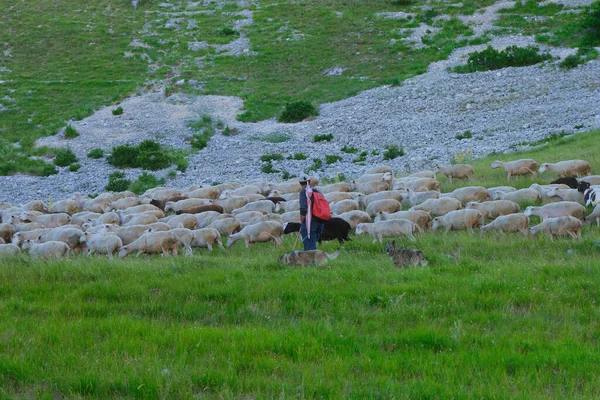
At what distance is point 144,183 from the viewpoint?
92.8 ft

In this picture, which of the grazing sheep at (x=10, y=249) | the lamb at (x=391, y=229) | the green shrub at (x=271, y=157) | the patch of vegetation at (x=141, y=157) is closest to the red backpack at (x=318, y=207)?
the lamb at (x=391, y=229)

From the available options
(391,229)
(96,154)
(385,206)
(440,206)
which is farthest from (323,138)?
(391,229)

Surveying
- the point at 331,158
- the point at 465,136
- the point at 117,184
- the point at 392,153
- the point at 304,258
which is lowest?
the point at 117,184

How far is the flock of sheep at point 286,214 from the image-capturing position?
14711mm

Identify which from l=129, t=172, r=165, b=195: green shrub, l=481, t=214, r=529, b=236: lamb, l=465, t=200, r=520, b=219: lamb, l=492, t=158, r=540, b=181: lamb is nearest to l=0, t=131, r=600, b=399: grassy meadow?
l=481, t=214, r=529, b=236: lamb

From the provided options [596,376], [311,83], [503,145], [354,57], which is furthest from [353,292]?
[354,57]

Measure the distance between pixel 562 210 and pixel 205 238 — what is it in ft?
25.6

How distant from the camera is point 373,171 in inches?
900

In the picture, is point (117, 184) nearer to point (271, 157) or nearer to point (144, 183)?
point (144, 183)

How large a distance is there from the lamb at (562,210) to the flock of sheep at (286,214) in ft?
0.07

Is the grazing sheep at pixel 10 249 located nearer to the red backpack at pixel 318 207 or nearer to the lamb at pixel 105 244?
the lamb at pixel 105 244

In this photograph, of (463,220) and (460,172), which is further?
(460,172)

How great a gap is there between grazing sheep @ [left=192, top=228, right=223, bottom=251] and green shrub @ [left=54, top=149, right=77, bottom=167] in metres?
18.5

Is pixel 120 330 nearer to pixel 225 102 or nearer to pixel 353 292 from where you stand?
pixel 353 292
